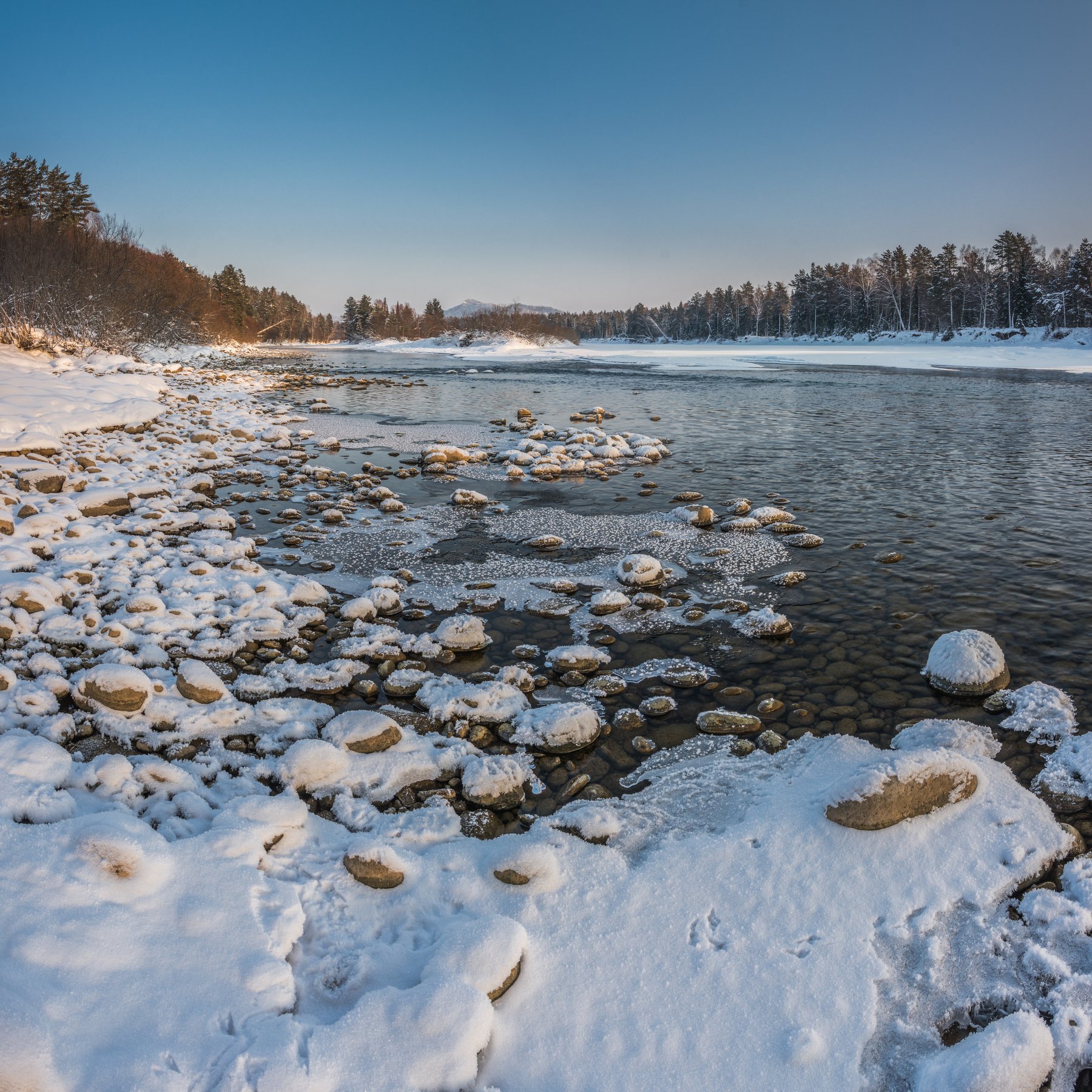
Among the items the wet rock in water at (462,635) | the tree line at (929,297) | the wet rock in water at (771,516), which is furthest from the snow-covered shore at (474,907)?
the tree line at (929,297)

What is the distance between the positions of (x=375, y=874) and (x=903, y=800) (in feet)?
7.95

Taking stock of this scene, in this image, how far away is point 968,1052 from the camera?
2.12 metres

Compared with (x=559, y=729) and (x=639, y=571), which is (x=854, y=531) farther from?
(x=559, y=729)

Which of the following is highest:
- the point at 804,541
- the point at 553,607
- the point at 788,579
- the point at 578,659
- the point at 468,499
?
the point at 468,499

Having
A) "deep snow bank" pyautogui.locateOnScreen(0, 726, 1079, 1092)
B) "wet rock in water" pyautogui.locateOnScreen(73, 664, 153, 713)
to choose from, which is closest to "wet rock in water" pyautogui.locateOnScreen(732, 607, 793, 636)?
"deep snow bank" pyautogui.locateOnScreen(0, 726, 1079, 1092)

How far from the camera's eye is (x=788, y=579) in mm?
6375

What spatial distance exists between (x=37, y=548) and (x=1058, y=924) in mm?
7832

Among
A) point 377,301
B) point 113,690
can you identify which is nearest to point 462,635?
point 113,690

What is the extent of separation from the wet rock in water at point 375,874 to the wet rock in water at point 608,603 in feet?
10.6

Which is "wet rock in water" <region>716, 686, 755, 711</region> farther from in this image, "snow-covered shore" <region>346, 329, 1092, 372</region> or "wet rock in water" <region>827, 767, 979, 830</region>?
"snow-covered shore" <region>346, 329, 1092, 372</region>

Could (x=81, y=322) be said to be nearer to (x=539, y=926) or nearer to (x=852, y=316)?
(x=539, y=926)

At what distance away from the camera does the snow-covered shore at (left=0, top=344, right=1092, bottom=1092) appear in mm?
2096

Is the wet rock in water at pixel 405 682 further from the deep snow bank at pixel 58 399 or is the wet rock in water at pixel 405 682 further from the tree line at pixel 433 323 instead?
the tree line at pixel 433 323

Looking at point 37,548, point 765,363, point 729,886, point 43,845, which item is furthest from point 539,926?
point 765,363
